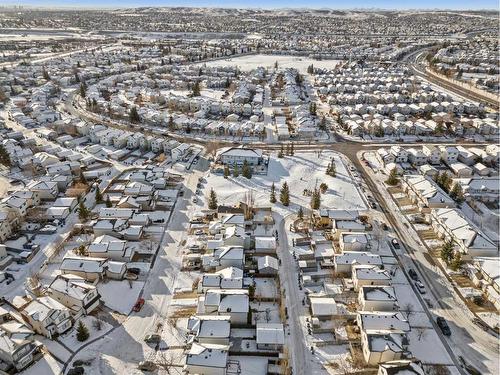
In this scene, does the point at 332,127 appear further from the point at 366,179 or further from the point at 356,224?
the point at 356,224

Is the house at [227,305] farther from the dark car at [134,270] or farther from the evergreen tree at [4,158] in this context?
the evergreen tree at [4,158]

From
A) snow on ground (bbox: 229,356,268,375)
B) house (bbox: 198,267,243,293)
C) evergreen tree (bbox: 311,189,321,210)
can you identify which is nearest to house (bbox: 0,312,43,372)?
house (bbox: 198,267,243,293)

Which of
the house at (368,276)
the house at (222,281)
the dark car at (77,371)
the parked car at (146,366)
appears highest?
the house at (368,276)

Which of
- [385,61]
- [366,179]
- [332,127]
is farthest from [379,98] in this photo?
[385,61]

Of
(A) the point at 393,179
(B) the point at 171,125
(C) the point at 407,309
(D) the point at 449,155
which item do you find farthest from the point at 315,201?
(B) the point at 171,125

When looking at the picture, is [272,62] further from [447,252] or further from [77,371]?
[77,371]

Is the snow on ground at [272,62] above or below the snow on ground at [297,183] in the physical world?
below

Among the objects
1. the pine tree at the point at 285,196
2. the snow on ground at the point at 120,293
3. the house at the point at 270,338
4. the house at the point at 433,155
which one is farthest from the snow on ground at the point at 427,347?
the house at the point at 433,155
